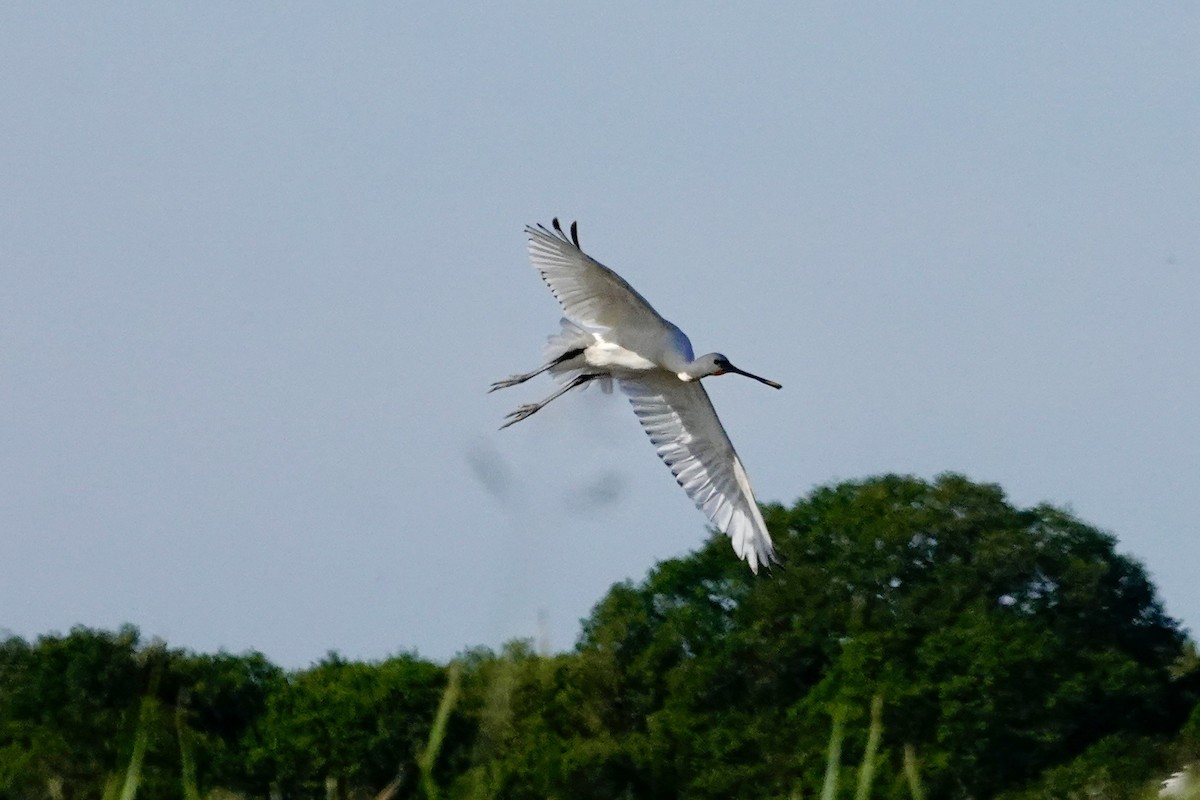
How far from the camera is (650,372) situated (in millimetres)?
17531

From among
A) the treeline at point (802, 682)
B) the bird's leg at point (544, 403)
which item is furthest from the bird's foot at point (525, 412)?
the treeline at point (802, 682)

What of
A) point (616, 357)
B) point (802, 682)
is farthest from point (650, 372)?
point (802, 682)

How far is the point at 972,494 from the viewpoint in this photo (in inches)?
2319

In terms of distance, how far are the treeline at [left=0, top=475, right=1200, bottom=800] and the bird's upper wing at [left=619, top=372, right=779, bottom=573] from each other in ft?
104

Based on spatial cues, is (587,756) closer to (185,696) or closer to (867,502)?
(867,502)

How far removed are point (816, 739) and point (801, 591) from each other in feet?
19.9

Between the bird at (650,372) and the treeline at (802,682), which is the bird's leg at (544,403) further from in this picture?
the treeline at (802,682)

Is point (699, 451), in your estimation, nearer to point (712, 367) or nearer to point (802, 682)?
point (712, 367)

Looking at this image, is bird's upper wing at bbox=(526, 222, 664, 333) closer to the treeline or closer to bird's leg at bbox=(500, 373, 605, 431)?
bird's leg at bbox=(500, 373, 605, 431)

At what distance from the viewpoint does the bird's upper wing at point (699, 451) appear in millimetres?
17625

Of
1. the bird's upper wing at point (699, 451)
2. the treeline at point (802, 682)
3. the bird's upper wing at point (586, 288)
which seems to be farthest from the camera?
the treeline at point (802, 682)

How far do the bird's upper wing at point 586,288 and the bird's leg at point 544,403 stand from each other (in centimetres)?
61

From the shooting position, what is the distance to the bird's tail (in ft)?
56.9

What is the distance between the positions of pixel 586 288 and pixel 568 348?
2.29ft
